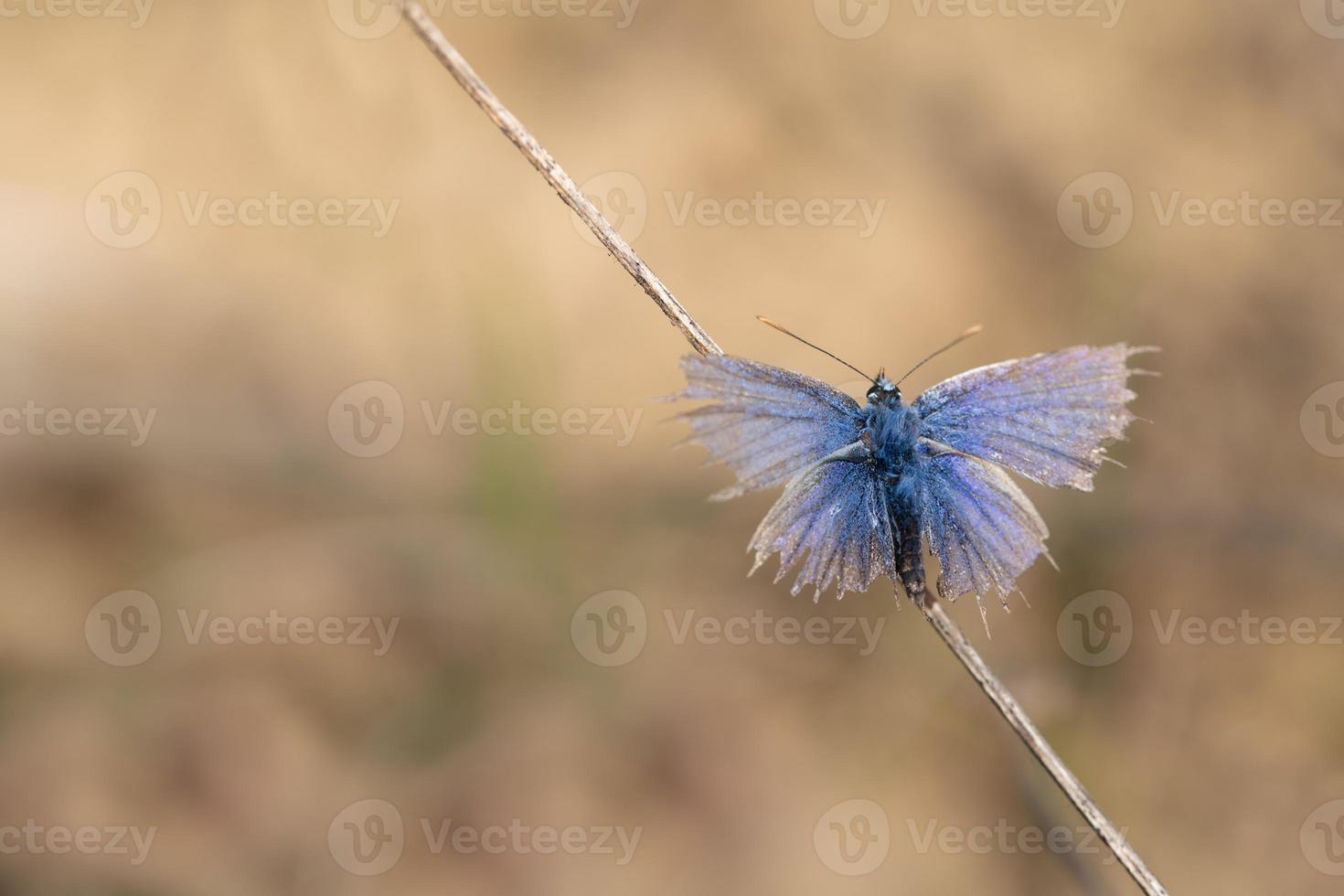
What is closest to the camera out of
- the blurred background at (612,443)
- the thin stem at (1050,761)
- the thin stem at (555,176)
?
the thin stem at (555,176)

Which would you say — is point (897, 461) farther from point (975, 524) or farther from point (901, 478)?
point (975, 524)

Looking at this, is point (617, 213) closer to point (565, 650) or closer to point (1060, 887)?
point (565, 650)

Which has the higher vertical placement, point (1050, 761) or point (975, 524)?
point (975, 524)

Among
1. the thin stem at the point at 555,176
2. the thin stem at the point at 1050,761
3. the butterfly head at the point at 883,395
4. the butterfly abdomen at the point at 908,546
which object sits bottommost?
the thin stem at the point at 1050,761

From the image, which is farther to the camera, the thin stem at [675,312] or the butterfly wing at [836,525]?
the butterfly wing at [836,525]

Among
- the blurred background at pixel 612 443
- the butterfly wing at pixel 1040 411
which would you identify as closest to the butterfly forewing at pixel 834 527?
the butterfly wing at pixel 1040 411

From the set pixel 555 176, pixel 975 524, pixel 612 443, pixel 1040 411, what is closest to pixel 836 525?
pixel 975 524

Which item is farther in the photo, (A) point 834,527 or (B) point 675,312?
(A) point 834,527

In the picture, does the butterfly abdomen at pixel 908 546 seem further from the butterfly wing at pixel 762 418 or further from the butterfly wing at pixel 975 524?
the butterfly wing at pixel 762 418
